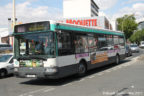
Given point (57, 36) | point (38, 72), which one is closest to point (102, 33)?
point (57, 36)

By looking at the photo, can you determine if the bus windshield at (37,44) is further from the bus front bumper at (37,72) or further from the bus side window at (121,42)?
the bus side window at (121,42)

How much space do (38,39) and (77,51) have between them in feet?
8.06

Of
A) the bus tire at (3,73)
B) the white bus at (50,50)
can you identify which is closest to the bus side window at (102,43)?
the white bus at (50,50)

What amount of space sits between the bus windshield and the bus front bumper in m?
0.66

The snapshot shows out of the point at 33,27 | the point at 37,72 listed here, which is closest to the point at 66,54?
the point at 37,72

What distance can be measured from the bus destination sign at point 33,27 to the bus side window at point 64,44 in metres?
0.71

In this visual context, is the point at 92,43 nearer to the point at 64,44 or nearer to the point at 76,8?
the point at 64,44

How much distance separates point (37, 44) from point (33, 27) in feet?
2.88

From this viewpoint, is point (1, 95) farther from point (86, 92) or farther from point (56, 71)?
point (86, 92)

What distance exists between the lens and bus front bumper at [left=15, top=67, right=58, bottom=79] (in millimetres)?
8594

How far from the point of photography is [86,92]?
291 inches

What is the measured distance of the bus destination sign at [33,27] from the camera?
888 centimetres

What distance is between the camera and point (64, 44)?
9.44 m

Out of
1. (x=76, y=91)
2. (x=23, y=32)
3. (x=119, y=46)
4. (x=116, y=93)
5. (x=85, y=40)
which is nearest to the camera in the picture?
(x=116, y=93)
